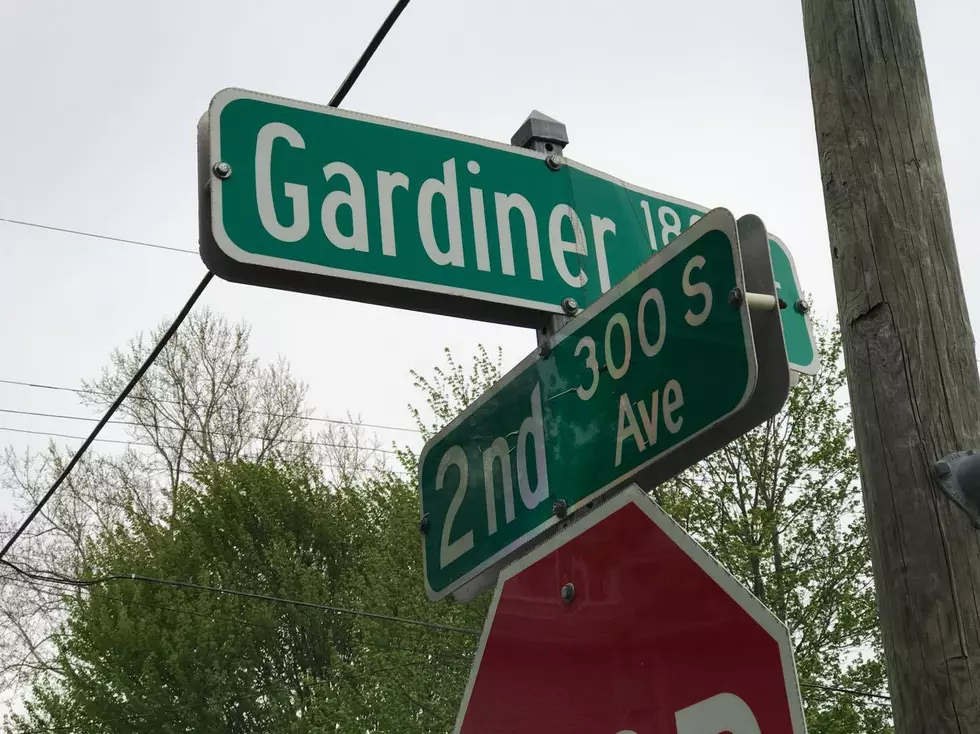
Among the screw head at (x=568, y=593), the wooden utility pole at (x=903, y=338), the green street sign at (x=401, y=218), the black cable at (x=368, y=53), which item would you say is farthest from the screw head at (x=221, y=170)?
the black cable at (x=368, y=53)

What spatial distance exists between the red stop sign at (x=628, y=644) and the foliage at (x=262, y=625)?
14048mm

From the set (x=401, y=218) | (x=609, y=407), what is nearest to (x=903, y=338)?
(x=609, y=407)

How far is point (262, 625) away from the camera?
19.8m

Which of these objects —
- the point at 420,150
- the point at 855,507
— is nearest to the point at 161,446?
the point at 855,507

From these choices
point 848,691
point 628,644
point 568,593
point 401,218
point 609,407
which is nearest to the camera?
point 628,644

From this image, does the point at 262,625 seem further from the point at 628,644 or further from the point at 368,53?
the point at 628,644

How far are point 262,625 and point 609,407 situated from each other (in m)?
19.0

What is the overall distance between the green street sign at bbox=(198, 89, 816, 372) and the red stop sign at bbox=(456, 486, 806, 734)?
69cm

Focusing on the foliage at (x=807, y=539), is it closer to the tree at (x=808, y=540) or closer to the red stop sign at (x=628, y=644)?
the tree at (x=808, y=540)

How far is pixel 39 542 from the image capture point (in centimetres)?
2075

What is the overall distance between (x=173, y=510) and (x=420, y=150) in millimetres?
Result: 20407

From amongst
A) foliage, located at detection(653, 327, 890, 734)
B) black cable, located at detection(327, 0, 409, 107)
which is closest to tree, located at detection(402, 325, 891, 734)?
foliage, located at detection(653, 327, 890, 734)

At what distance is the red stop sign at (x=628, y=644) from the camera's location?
4.20ft

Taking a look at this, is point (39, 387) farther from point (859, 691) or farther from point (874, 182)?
point (874, 182)
